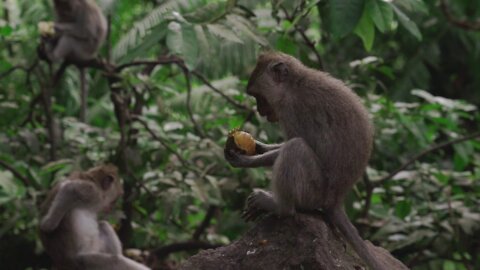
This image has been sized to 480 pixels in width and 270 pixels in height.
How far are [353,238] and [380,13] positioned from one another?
1.20 meters

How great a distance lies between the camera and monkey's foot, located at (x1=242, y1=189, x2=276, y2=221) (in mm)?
4223

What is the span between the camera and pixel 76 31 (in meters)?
10.1

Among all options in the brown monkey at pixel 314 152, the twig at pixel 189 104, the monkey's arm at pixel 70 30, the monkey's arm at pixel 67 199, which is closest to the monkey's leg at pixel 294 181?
the brown monkey at pixel 314 152

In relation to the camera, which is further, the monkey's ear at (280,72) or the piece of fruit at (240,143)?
the monkey's ear at (280,72)

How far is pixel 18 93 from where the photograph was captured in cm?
834

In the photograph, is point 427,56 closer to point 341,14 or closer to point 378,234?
point 378,234

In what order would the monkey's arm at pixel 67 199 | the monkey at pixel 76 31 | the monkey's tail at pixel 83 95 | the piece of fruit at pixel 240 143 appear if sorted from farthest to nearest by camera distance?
1. the monkey at pixel 76 31
2. the monkey's tail at pixel 83 95
3. the monkey's arm at pixel 67 199
4. the piece of fruit at pixel 240 143

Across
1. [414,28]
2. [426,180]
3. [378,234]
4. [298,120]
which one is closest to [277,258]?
[298,120]

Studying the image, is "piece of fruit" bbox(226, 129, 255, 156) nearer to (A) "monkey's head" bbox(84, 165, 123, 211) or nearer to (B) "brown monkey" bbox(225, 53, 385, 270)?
(B) "brown monkey" bbox(225, 53, 385, 270)

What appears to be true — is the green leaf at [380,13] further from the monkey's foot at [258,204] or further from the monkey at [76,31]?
the monkey at [76,31]

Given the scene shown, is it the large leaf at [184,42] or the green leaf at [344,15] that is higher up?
the green leaf at [344,15]

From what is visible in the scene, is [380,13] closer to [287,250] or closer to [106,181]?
[287,250]

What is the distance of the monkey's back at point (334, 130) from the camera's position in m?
4.22

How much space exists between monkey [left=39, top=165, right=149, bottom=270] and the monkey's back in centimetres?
212
